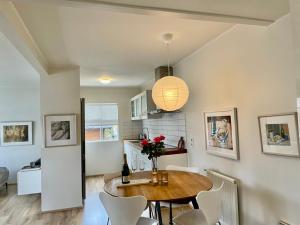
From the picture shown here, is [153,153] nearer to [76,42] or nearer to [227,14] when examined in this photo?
[227,14]

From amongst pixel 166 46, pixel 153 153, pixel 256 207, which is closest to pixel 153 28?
pixel 166 46

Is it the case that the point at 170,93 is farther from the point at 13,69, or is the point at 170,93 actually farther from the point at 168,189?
the point at 13,69

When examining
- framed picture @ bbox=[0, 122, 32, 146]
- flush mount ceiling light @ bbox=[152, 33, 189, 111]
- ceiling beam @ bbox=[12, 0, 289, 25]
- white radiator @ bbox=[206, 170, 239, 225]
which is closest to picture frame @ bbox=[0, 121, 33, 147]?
framed picture @ bbox=[0, 122, 32, 146]

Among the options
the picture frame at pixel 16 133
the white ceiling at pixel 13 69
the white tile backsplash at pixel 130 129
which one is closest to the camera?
the white ceiling at pixel 13 69

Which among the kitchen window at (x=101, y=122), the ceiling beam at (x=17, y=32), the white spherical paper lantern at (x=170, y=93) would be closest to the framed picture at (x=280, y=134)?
the white spherical paper lantern at (x=170, y=93)

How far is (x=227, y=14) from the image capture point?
5.99 ft

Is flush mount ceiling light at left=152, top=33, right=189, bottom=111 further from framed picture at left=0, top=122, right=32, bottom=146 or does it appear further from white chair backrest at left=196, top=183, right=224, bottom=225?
framed picture at left=0, top=122, right=32, bottom=146

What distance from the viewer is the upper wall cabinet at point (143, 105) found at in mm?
4836

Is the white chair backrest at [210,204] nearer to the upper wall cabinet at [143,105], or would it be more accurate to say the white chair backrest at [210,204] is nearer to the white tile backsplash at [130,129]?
the upper wall cabinet at [143,105]

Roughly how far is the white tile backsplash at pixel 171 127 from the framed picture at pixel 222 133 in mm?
927

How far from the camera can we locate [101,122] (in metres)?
6.63

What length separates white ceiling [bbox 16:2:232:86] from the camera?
2141mm

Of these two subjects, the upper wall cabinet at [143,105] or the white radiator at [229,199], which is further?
the upper wall cabinet at [143,105]

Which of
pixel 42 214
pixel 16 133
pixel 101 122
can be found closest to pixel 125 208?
pixel 42 214
